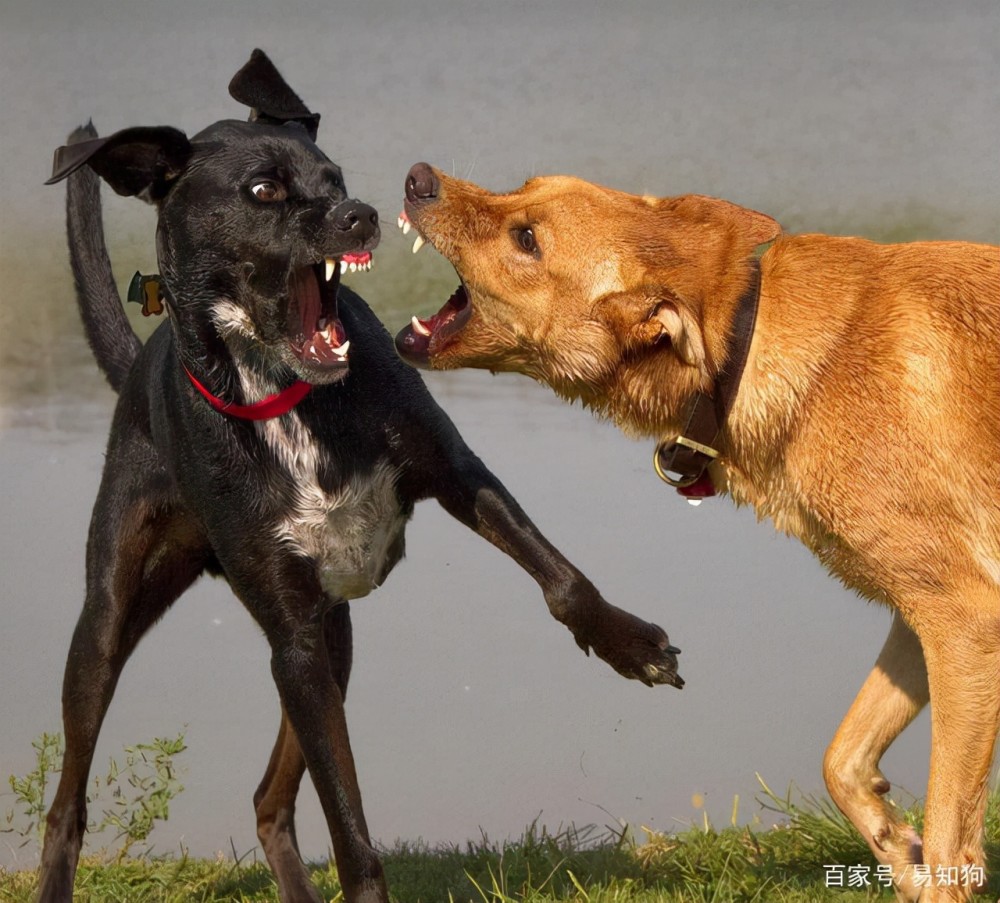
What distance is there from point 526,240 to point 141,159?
124cm

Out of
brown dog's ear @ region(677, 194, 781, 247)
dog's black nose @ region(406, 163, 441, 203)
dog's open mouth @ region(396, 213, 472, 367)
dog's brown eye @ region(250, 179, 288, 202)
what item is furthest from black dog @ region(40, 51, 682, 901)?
brown dog's ear @ region(677, 194, 781, 247)

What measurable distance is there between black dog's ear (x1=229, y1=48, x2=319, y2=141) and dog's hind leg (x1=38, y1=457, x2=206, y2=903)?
135 cm

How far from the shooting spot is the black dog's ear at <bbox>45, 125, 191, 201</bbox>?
515 centimetres

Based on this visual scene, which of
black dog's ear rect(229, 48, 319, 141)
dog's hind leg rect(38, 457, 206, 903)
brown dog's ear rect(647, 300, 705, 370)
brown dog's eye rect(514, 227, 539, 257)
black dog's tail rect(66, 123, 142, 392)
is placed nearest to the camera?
brown dog's ear rect(647, 300, 705, 370)

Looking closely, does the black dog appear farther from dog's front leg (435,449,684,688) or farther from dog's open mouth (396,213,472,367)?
dog's open mouth (396,213,472,367)

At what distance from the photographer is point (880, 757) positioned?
558cm

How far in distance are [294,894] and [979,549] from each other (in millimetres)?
2821

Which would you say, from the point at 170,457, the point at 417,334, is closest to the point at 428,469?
the point at 417,334

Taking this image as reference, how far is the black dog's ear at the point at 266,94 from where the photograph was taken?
554 cm

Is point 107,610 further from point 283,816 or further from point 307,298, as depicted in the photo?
point 307,298

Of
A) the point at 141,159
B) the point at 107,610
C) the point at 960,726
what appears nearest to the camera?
the point at 960,726

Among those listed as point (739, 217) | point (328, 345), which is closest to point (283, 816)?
point (328, 345)

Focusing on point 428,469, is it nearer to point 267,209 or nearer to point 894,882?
point 267,209

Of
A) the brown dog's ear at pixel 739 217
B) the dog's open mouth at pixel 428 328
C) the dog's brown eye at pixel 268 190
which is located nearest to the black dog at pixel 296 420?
the dog's brown eye at pixel 268 190
